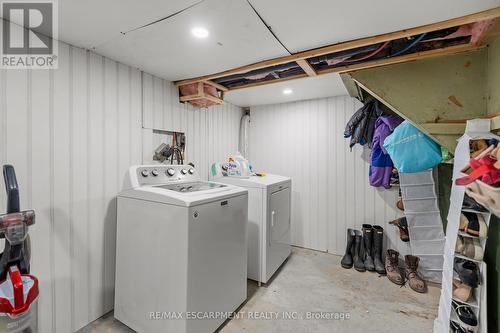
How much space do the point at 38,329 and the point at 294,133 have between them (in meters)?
3.12

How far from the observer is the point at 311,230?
3.15m

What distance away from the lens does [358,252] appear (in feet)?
8.93

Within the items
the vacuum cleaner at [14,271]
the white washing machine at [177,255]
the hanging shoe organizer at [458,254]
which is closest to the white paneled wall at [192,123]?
the white washing machine at [177,255]

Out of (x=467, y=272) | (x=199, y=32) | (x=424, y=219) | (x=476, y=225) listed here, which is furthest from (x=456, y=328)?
(x=199, y=32)

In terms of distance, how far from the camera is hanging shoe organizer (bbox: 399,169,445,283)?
2.22 metres

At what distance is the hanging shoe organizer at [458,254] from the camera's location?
4.49ft

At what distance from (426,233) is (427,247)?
14 centimetres

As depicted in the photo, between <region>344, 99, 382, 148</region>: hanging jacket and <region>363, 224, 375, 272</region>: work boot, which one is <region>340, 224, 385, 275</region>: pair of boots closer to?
<region>363, 224, 375, 272</region>: work boot

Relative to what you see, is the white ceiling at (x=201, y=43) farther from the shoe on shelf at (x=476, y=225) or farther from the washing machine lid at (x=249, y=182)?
the shoe on shelf at (x=476, y=225)

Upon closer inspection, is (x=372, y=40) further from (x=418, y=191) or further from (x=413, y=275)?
(x=413, y=275)

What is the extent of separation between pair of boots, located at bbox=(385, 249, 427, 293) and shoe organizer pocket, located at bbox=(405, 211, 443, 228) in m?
0.44

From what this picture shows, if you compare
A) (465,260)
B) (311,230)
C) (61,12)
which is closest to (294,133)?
(311,230)

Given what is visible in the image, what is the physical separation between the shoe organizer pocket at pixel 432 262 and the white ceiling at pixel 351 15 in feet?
6.95

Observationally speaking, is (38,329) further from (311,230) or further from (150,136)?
(311,230)
